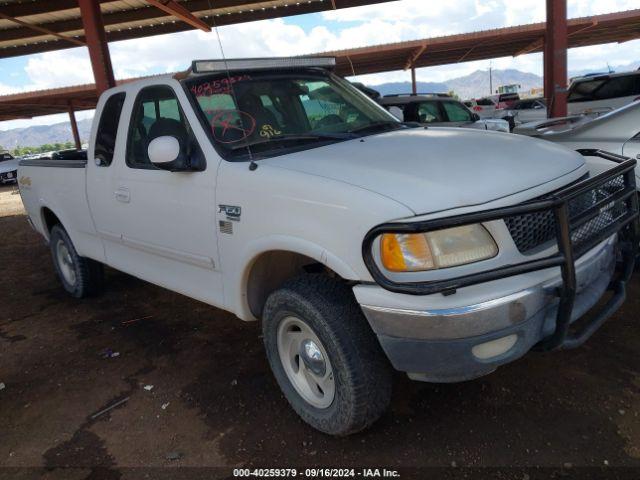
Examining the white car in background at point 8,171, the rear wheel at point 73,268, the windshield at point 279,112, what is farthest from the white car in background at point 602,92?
the white car in background at point 8,171

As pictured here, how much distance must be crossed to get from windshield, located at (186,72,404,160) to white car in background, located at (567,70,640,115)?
10.0 metres

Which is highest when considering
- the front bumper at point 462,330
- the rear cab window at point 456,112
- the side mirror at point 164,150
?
Result: the side mirror at point 164,150

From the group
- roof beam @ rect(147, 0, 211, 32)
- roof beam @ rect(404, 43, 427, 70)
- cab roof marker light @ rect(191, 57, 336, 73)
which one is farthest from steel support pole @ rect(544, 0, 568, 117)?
roof beam @ rect(404, 43, 427, 70)

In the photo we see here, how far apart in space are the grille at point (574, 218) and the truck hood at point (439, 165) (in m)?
0.15

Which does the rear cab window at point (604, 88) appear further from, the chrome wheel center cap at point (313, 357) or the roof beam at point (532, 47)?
the roof beam at point (532, 47)

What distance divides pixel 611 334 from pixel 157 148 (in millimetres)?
3161

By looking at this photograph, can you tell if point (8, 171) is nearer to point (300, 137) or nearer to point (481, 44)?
point (300, 137)

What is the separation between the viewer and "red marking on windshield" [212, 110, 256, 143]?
117 inches

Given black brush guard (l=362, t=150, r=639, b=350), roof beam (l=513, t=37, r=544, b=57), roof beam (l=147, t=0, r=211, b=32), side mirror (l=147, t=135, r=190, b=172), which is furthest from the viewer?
roof beam (l=513, t=37, r=544, b=57)

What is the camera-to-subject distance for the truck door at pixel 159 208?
3002 mm

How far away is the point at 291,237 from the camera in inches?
Result: 94.8

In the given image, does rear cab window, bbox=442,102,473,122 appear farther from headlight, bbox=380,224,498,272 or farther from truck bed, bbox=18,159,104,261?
headlight, bbox=380,224,498,272

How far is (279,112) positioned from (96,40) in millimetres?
9662

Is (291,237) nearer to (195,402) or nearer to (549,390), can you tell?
(195,402)
